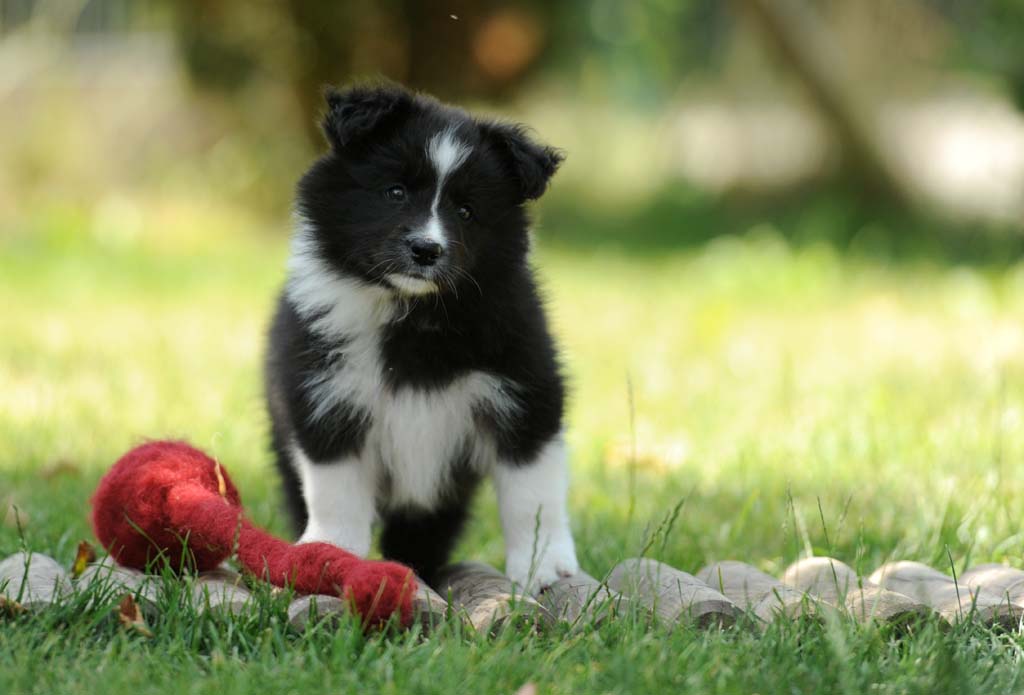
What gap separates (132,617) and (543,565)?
1006 mm

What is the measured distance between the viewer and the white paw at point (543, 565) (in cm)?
313

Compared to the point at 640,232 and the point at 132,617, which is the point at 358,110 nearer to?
the point at 132,617

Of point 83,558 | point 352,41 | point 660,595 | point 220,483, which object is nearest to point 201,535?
point 220,483

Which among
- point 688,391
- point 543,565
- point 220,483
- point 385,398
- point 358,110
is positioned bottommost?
point 688,391

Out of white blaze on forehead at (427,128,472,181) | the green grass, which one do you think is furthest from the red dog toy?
white blaze on forehead at (427,128,472,181)

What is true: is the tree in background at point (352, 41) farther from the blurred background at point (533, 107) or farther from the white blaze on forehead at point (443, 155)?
the white blaze on forehead at point (443, 155)

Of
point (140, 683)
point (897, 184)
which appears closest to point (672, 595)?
point (140, 683)

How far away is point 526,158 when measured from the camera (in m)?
3.30

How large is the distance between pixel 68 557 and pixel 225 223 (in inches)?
340

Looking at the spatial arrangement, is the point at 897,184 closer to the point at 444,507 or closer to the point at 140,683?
the point at 444,507

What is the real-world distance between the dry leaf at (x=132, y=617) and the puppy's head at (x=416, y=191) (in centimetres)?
97

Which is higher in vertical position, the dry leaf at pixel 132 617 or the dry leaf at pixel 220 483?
the dry leaf at pixel 220 483

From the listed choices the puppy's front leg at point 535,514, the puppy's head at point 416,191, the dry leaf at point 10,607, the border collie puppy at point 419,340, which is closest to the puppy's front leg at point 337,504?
the border collie puppy at point 419,340

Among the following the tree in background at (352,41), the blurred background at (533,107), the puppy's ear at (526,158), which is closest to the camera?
the puppy's ear at (526,158)
